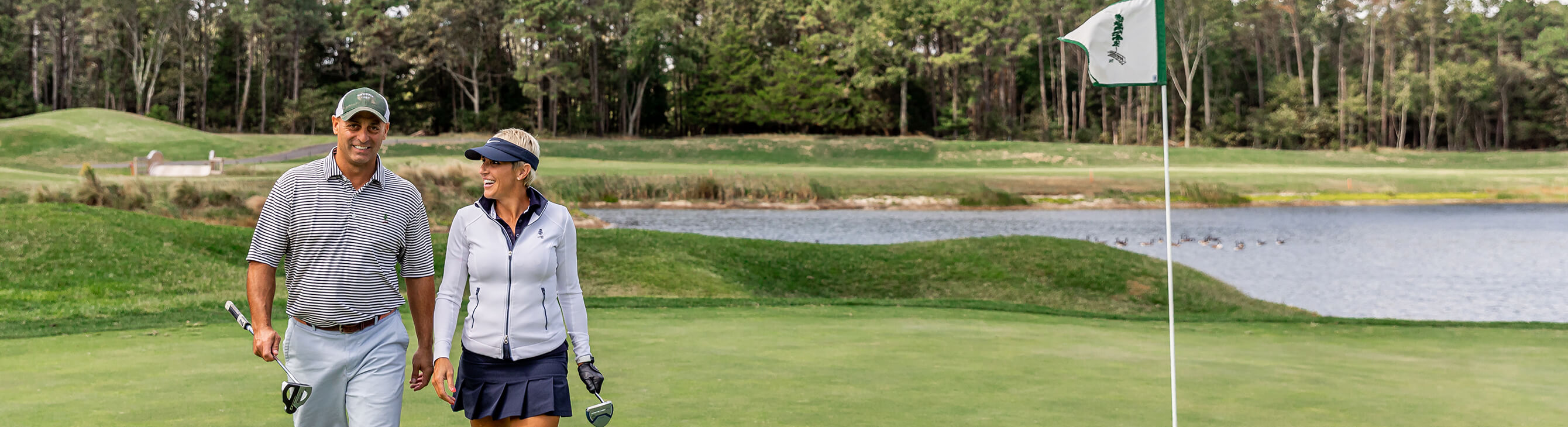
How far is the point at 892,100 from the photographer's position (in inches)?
2552

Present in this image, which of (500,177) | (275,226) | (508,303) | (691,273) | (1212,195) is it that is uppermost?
(500,177)

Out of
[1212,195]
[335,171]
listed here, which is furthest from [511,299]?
[1212,195]

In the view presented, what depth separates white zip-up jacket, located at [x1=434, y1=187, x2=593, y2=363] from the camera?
11.7 ft

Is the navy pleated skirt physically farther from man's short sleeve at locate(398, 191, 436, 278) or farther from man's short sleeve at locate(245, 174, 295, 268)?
man's short sleeve at locate(245, 174, 295, 268)

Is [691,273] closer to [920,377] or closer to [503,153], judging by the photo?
[920,377]

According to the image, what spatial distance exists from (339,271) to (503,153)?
0.64 metres

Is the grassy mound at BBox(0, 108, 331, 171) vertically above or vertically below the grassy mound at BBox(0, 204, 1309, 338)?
above

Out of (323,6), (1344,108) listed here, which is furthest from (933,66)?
(323,6)

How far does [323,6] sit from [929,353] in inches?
2346

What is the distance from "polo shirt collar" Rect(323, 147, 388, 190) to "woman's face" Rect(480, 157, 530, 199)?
0.11 m

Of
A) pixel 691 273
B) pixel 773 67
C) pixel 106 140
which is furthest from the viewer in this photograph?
pixel 773 67

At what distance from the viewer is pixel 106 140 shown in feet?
149

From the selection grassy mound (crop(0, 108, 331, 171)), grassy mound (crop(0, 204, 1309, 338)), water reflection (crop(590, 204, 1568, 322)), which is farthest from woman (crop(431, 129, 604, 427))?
grassy mound (crop(0, 108, 331, 171))

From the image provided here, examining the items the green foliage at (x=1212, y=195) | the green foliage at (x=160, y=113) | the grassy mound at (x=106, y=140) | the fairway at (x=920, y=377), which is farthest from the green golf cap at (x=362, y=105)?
the green foliage at (x=160, y=113)
